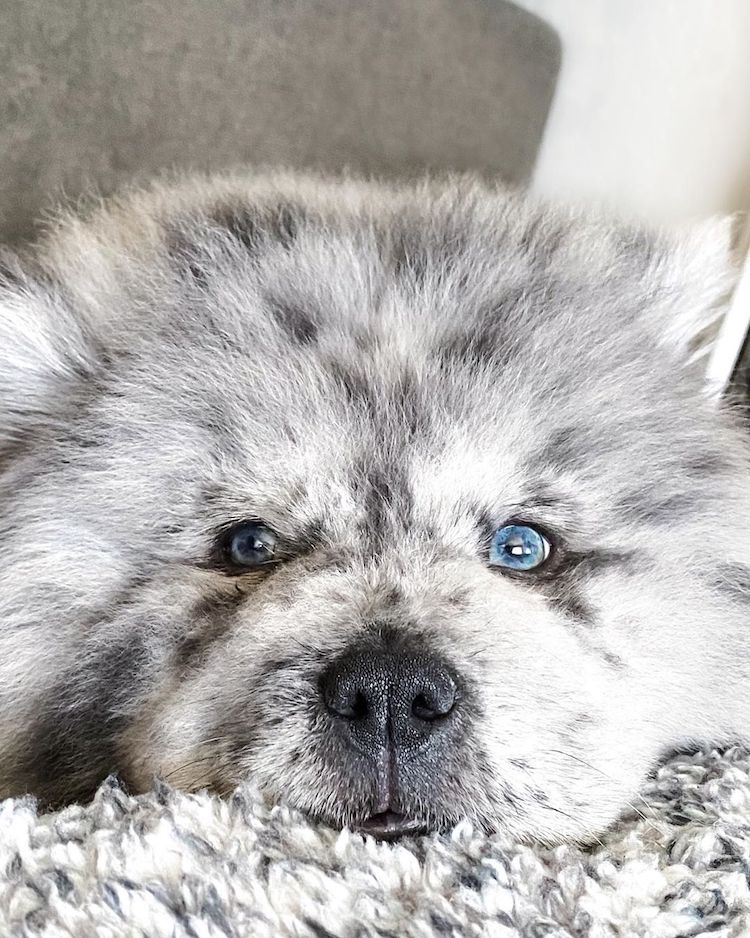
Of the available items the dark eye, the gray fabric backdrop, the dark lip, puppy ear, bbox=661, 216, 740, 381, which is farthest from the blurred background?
the dark lip

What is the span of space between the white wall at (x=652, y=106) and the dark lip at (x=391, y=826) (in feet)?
5.47

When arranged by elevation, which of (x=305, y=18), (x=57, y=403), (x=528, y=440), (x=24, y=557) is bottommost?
(x=24, y=557)

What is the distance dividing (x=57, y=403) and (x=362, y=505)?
0.51 m

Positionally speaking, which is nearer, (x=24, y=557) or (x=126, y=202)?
(x=24, y=557)

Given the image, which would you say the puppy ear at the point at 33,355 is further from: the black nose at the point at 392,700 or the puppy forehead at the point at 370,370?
the black nose at the point at 392,700

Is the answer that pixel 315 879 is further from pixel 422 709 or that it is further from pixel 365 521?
pixel 365 521

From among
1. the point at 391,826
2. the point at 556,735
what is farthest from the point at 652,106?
the point at 391,826

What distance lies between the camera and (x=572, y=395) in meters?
1.39

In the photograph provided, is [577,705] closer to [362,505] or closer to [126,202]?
[362,505]

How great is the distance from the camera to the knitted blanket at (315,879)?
2.90 ft

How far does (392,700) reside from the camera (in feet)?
3.51

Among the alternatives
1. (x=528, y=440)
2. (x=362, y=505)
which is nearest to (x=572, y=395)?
(x=528, y=440)

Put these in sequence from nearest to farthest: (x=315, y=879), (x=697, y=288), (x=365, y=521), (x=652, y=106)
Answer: (x=315, y=879) < (x=365, y=521) < (x=697, y=288) < (x=652, y=106)

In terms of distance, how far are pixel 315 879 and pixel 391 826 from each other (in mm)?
183
